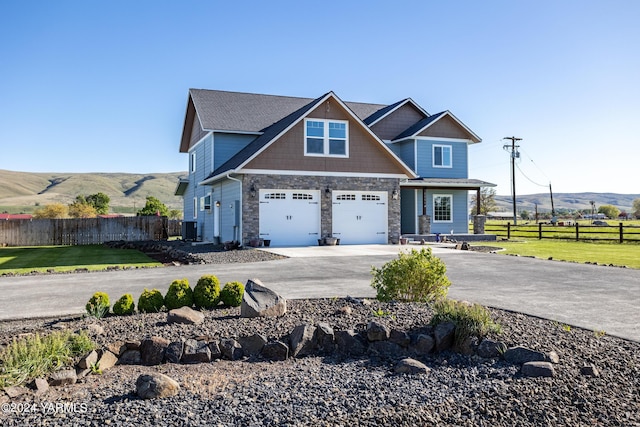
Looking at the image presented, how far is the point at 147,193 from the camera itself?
599 feet

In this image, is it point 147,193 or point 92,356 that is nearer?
point 92,356

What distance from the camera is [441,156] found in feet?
90.1

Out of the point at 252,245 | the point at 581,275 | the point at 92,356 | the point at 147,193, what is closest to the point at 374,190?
the point at 252,245

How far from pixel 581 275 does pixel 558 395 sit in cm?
Answer: 823

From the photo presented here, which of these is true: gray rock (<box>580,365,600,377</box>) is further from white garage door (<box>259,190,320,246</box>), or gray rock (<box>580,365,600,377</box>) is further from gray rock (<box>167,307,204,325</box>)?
white garage door (<box>259,190,320,246</box>)

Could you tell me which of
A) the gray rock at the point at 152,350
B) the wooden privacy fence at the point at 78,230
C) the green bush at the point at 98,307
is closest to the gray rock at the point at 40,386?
the gray rock at the point at 152,350

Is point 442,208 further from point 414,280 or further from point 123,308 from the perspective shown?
point 123,308

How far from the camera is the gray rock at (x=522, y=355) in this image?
457 cm

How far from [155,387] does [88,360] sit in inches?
41.5

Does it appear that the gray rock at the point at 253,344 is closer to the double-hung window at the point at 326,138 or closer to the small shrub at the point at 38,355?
the small shrub at the point at 38,355

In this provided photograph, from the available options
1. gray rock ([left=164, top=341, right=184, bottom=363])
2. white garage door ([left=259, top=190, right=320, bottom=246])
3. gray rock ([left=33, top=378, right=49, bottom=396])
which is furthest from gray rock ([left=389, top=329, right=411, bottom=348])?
white garage door ([left=259, top=190, right=320, bottom=246])

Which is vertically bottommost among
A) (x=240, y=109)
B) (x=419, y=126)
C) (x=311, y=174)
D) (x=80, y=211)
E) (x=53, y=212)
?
(x=53, y=212)

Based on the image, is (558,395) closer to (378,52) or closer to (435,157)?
(378,52)

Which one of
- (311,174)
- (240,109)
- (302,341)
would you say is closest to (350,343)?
(302,341)
